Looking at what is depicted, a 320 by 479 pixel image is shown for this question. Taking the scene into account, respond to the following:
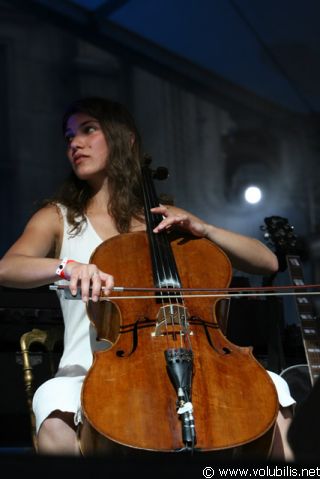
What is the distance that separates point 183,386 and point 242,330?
4.40 feet

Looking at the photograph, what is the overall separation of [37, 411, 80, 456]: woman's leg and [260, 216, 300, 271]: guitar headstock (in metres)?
1.28

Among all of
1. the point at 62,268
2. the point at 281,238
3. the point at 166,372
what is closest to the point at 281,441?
the point at 166,372

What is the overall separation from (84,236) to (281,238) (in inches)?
36.2

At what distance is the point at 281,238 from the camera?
8.86 feet

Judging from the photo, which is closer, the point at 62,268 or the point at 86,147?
the point at 62,268

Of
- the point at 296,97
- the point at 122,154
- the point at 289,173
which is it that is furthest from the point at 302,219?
the point at 122,154

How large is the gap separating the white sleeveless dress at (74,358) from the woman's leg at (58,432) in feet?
0.05

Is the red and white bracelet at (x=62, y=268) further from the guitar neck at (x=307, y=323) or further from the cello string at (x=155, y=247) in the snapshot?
the guitar neck at (x=307, y=323)

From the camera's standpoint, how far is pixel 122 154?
2180mm

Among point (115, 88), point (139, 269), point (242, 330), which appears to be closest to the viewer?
point (139, 269)

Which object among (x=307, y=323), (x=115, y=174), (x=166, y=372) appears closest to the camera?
(x=166, y=372)

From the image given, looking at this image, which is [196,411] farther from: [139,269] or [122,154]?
[122,154]

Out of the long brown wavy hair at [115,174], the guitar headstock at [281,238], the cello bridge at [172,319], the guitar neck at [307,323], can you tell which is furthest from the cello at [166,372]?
the guitar headstock at [281,238]

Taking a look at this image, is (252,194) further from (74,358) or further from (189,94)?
(74,358)
